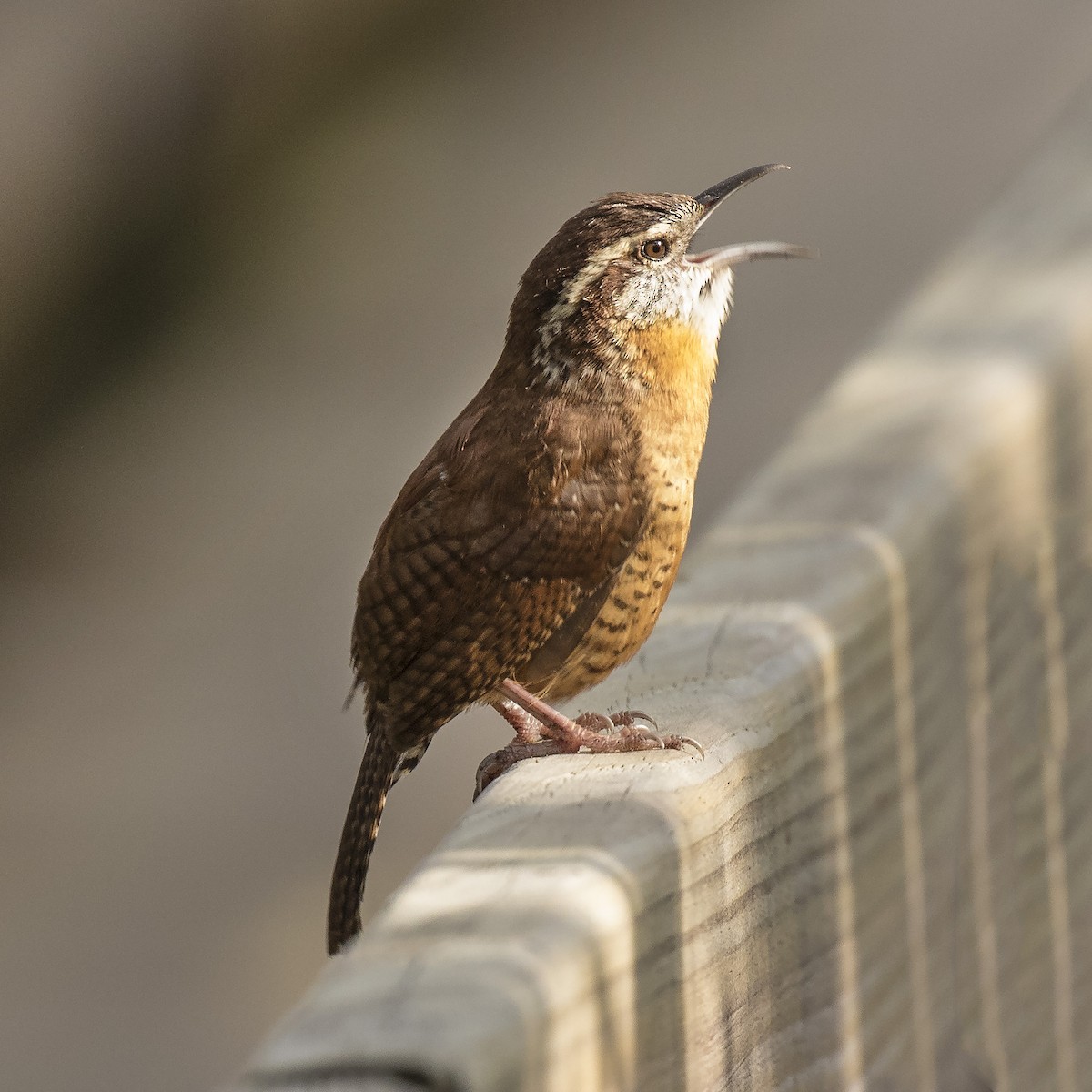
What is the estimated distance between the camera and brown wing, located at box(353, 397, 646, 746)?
1.86 m

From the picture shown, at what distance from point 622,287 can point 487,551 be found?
1.40 feet

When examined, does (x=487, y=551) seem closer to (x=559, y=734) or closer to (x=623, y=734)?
(x=559, y=734)

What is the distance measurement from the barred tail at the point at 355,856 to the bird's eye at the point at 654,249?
2.40 feet

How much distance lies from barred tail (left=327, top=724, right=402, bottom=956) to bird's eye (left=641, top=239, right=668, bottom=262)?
732 millimetres

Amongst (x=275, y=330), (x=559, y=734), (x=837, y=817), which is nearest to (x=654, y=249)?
(x=559, y=734)

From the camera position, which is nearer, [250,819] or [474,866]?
[474,866]

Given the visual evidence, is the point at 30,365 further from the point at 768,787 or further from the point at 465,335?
the point at 768,787

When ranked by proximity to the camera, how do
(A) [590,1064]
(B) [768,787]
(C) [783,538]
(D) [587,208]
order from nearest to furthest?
1. (A) [590,1064]
2. (B) [768,787]
3. (C) [783,538]
4. (D) [587,208]

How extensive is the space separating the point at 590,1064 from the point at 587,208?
1471 millimetres

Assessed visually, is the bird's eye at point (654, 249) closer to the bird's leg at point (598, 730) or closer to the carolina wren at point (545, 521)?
the carolina wren at point (545, 521)

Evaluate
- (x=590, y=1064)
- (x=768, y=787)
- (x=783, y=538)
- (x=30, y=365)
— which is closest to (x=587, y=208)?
(x=783, y=538)

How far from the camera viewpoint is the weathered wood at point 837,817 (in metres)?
0.86

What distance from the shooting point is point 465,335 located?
17.4 ft

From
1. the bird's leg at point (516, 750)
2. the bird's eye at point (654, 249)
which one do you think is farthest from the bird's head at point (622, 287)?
the bird's leg at point (516, 750)
